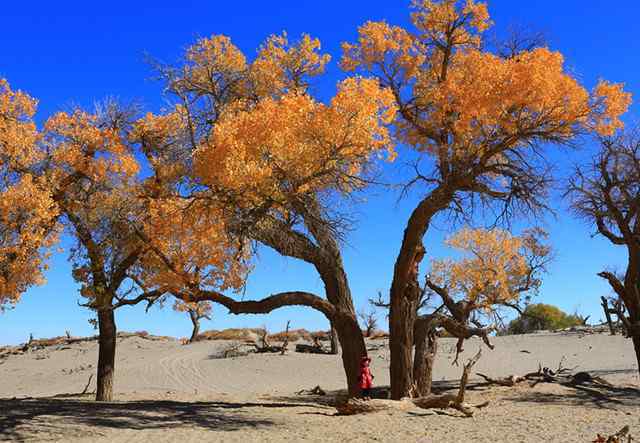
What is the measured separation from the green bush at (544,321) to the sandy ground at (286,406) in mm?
23910

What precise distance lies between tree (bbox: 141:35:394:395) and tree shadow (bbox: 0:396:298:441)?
2.76 m

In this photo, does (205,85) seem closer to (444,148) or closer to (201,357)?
(444,148)

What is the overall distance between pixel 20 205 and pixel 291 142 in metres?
7.04

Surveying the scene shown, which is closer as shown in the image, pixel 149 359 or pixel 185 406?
pixel 185 406

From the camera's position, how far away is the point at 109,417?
A: 47.4ft

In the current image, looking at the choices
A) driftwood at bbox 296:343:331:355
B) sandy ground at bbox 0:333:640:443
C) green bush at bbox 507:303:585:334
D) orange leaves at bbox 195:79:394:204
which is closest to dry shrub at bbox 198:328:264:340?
driftwood at bbox 296:343:331:355

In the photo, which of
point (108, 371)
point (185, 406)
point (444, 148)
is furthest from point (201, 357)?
point (444, 148)

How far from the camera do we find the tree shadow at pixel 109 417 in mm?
12766

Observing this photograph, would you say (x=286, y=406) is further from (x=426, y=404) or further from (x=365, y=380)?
(x=426, y=404)

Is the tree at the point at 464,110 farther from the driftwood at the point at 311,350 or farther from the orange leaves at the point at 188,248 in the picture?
the driftwood at the point at 311,350

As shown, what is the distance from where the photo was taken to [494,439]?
11.7m

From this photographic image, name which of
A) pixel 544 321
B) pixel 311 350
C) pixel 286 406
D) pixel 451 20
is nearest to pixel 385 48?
pixel 451 20

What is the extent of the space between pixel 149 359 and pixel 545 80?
1075 inches

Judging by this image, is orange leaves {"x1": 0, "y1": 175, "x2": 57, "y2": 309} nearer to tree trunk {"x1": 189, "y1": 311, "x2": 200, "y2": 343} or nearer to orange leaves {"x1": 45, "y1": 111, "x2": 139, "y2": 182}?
orange leaves {"x1": 45, "y1": 111, "x2": 139, "y2": 182}
